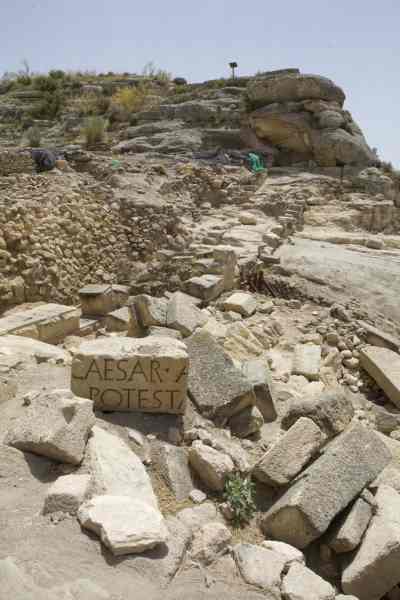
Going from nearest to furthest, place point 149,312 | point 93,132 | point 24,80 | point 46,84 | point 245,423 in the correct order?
1. point 245,423
2. point 149,312
3. point 93,132
4. point 46,84
5. point 24,80

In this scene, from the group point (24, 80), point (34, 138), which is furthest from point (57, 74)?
point (34, 138)

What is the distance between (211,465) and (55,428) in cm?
104

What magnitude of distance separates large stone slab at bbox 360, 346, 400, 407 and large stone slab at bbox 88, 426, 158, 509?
360 centimetres

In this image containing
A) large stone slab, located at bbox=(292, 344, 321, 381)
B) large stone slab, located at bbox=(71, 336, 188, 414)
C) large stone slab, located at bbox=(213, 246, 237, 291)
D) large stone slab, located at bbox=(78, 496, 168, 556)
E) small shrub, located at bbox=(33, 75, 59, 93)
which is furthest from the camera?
small shrub, located at bbox=(33, 75, 59, 93)

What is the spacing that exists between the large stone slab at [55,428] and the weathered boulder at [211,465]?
2.45ft

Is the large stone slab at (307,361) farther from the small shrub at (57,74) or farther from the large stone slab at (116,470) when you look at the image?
the small shrub at (57,74)

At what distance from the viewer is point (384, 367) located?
5.59 metres

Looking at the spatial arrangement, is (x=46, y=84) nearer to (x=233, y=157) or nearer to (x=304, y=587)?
(x=233, y=157)

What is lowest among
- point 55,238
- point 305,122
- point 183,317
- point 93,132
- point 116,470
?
point 116,470

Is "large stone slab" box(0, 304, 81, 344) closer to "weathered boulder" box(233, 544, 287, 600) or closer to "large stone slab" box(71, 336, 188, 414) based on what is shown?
"large stone slab" box(71, 336, 188, 414)

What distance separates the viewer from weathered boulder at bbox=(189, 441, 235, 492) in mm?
2951

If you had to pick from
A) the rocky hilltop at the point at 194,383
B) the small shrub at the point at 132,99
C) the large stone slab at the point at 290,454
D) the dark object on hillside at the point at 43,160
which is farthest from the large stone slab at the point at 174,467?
the small shrub at the point at 132,99

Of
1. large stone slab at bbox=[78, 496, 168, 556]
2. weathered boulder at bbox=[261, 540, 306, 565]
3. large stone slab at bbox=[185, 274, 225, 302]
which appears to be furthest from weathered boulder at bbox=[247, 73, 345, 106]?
large stone slab at bbox=[78, 496, 168, 556]

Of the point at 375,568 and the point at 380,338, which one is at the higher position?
the point at 380,338
